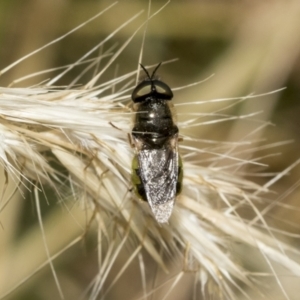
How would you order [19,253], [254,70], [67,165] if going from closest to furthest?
[67,165] < [19,253] < [254,70]

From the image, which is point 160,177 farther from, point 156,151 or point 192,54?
point 192,54

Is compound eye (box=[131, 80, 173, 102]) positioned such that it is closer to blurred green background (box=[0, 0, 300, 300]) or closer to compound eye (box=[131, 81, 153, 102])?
compound eye (box=[131, 81, 153, 102])

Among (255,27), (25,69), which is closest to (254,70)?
(255,27)

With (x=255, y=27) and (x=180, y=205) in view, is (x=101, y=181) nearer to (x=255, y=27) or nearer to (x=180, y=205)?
(x=180, y=205)

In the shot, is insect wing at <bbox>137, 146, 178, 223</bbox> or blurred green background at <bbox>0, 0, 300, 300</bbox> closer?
insect wing at <bbox>137, 146, 178, 223</bbox>

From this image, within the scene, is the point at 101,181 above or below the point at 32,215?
below

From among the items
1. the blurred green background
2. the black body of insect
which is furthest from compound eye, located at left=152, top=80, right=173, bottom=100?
the blurred green background

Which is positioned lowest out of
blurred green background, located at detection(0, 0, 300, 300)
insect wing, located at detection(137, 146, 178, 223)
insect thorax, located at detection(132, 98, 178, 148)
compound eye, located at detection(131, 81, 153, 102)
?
insect wing, located at detection(137, 146, 178, 223)

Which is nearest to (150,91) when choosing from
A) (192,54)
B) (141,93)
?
(141,93)
